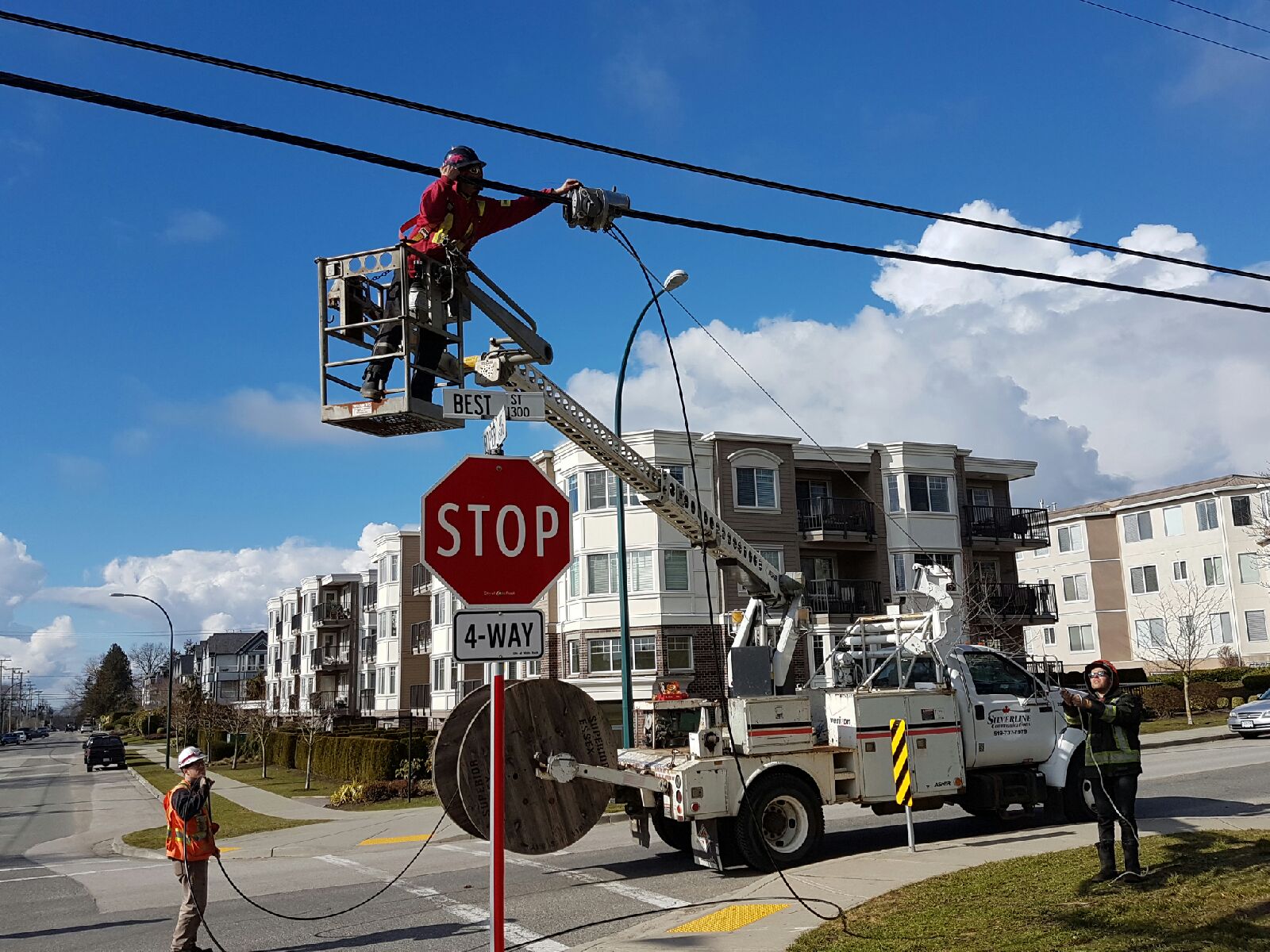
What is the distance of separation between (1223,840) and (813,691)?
4.67 metres

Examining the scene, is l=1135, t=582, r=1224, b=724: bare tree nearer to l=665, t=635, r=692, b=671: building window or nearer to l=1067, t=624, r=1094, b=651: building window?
l=1067, t=624, r=1094, b=651: building window

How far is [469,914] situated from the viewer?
9883 mm

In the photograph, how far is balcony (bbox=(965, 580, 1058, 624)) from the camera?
134 ft

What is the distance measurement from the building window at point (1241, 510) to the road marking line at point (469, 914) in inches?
2038

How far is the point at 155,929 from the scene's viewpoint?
10.0 m

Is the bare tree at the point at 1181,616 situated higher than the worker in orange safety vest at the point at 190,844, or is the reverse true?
the bare tree at the point at 1181,616

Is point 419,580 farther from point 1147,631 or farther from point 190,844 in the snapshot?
point 190,844

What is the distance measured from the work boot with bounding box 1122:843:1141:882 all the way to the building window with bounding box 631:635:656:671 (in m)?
28.4

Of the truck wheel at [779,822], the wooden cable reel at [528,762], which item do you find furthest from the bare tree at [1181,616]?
the wooden cable reel at [528,762]

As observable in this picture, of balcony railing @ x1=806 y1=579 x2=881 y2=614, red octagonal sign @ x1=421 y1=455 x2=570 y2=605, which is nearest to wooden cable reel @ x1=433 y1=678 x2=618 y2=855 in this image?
red octagonal sign @ x1=421 y1=455 x2=570 y2=605

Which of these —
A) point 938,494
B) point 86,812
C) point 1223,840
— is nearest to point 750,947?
point 1223,840

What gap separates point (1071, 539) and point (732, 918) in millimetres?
58767

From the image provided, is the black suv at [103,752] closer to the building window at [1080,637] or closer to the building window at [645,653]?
the building window at [645,653]

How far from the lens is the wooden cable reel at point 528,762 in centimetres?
624
